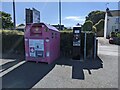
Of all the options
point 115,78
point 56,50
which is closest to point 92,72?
point 115,78

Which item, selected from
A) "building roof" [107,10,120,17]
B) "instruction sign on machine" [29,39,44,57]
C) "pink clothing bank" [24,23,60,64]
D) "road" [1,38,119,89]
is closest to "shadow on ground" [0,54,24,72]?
"road" [1,38,119,89]

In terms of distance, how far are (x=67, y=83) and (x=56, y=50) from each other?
4.07 metres

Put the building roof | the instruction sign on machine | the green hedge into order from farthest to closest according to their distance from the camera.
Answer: the building roof, the green hedge, the instruction sign on machine

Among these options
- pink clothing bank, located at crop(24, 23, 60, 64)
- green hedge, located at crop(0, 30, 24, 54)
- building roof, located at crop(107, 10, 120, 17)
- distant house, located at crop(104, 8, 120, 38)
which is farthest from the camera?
building roof, located at crop(107, 10, 120, 17)

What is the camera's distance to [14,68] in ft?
22.4

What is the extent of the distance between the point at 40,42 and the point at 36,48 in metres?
0.40

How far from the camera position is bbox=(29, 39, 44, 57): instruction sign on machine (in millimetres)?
7883

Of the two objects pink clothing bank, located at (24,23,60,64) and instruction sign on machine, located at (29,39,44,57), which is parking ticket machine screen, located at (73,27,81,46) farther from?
instruction sign on machine, located at (29,39,44,57)

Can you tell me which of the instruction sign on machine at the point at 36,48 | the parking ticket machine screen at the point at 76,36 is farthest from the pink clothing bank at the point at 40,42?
the parking ticket machine screen at the point at 76,36

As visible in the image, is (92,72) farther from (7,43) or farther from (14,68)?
(7,43)

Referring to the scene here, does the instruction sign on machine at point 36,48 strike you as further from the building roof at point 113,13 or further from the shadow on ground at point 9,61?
the building roof at point 113,13

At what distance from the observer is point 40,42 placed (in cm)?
786

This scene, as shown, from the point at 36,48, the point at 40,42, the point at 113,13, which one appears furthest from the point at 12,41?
the point at 113,13

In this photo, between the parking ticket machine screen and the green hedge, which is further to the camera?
the green hedge
